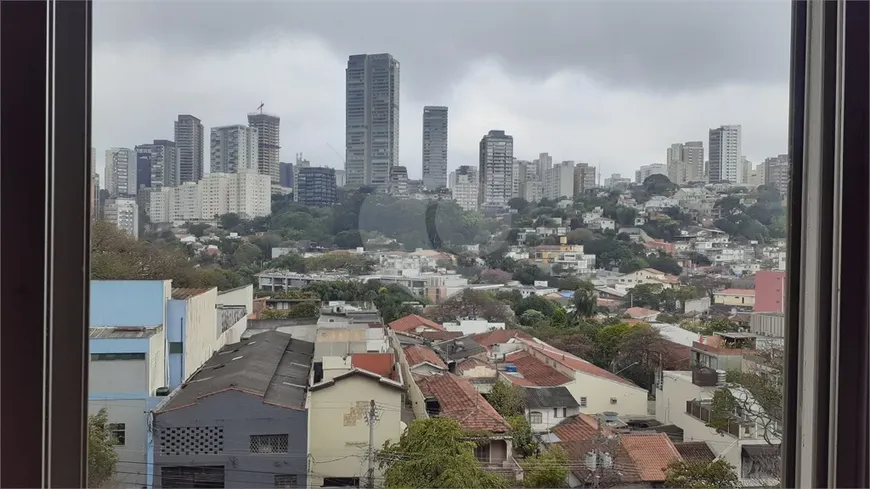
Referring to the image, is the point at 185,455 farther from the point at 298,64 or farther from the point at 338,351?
the point at 298,64

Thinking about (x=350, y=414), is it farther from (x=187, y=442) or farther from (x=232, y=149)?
(x=232, y=149)

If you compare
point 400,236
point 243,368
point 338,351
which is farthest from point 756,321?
point 243,368

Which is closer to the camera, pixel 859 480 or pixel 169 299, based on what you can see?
pixel 859 480

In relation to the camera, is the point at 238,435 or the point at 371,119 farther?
the point at 371,119

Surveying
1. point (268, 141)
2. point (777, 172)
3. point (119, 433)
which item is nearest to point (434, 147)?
point (268, 141)

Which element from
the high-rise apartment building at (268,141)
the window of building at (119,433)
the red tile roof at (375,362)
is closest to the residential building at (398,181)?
the high-rise apartment building at (268,141)

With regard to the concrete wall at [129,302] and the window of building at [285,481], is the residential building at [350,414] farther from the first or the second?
the concrete wall at [129,302]
